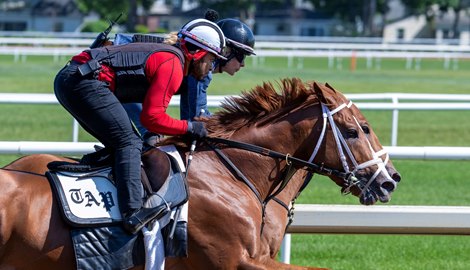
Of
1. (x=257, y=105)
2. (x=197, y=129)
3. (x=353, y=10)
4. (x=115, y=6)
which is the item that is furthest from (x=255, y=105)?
(x=353, y=10)

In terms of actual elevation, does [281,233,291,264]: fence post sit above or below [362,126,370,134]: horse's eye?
below

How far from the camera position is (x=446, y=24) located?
7538 cm

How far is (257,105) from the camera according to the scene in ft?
17.0

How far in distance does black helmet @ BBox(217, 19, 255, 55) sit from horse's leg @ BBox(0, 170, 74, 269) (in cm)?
153

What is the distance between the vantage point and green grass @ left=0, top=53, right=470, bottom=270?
7.43m

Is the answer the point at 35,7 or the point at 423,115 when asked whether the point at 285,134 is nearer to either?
the point at 423,115

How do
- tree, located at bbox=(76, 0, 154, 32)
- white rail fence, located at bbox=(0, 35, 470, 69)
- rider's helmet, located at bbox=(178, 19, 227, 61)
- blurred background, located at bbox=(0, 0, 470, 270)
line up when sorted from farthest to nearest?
tree, located at bbox=(76, 0, 154, 32), white rail fence, located at bbox=(0, 35, 470, 69), blurred background, located at bbox=(0, 0, 470, 270), rider's helmet, located at bbox=(178, 19, 227, 61)

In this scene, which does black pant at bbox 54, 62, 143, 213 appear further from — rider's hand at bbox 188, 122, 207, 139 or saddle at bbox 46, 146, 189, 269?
rider's hand at bbox 188, 122, 207, 139

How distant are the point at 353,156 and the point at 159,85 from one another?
1.14m

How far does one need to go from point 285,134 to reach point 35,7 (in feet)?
238

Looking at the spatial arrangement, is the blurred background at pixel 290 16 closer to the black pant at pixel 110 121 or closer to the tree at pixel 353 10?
the tree at pixel 353 10

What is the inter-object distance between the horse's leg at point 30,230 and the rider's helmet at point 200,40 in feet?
3.35

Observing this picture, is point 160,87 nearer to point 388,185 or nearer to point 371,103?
point 388,185

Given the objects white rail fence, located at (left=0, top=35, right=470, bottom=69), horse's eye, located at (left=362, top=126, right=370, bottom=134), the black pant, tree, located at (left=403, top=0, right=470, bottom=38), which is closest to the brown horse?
horse's eye, located at (left=362, top=126, right=370, bottom=134)
